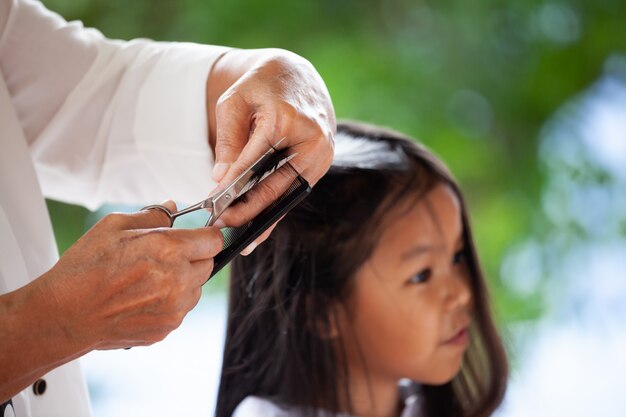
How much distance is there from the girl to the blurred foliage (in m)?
0.51

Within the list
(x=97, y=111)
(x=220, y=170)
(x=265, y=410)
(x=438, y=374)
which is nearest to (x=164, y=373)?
(x=265, y=410)

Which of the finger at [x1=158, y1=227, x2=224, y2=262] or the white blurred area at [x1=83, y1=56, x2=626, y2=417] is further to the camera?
the white blurred area at [x1=83, y1=56, x2=626, y2=417]

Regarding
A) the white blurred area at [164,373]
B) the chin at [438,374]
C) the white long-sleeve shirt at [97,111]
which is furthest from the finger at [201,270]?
the white blurred area at [164,373]

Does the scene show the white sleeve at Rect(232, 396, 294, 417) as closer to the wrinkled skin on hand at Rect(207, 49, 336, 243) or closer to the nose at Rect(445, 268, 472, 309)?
the nose at Rect(445, 268, 472, 309)

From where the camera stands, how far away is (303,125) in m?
0.65

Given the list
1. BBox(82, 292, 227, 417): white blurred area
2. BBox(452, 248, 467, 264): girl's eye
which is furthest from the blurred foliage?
BBox(452, 248, 467, 264): girl's eye

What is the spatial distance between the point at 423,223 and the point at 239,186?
53cm

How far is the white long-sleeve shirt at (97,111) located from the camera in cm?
81

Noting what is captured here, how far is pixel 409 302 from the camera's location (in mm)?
1086

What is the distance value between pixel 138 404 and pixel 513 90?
0.93 metres

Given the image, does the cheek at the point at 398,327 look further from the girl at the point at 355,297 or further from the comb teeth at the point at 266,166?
the comb teeth at the point at 266,166

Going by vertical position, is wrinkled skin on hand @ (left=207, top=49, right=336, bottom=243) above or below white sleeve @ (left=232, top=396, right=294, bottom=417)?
above

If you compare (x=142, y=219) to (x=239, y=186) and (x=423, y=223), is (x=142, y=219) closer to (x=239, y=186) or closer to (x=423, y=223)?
(x=239, y=186)

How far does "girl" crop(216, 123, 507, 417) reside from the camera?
108 centimetres
